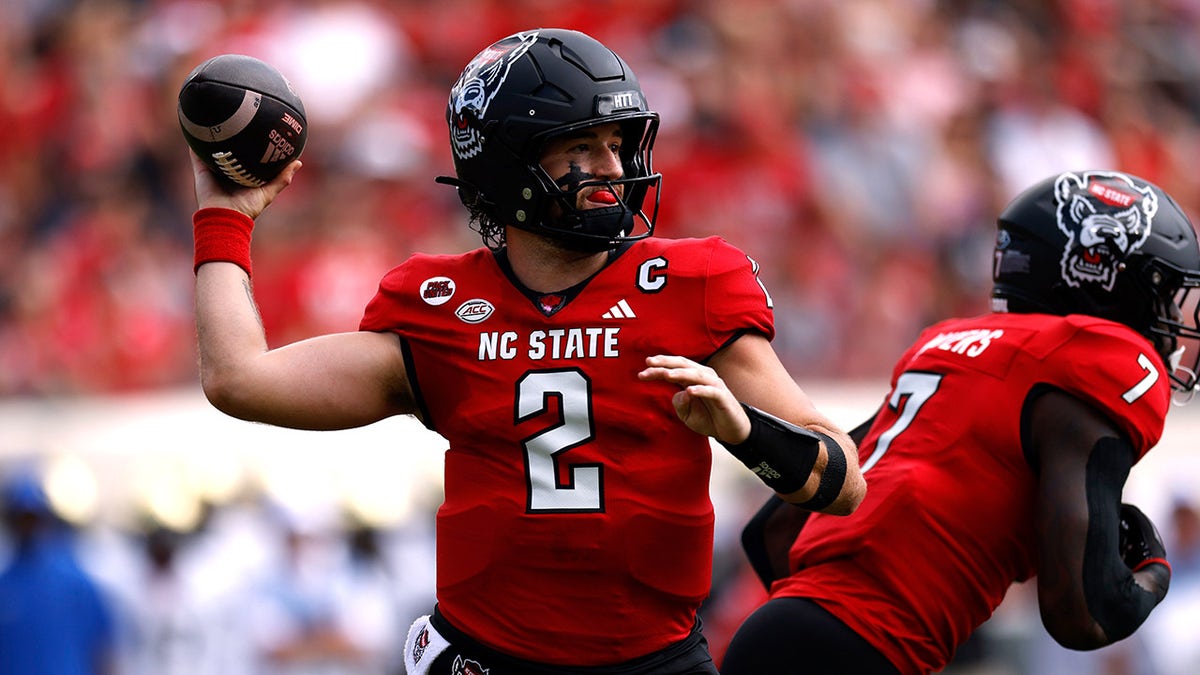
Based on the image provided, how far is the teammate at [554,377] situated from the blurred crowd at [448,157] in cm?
654

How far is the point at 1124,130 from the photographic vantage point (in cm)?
1301

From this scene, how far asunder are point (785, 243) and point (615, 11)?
2.42 m

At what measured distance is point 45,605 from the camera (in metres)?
8.45

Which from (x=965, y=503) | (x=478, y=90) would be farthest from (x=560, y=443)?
(x=965, y=503)

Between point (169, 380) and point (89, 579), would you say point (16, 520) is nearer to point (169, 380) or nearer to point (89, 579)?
point (89, 579)

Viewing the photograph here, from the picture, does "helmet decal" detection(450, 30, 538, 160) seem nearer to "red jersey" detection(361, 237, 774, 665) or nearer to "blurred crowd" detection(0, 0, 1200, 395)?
"red jersey" detection(361, 237, 774, 665)

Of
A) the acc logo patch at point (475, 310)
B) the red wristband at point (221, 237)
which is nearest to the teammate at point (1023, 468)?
the acc logo patch at point (475, 310)

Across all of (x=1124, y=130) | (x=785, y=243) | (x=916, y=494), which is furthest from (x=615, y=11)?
(x=916, y=494)

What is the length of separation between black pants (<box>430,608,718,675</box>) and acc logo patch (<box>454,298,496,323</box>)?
0.67 meters

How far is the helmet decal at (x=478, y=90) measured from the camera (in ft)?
13.0

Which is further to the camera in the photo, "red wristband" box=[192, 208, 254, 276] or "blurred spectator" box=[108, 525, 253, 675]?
"blurred spectator" box=[108, 525, 253, 675]

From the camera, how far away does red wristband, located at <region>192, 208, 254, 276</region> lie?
155 inches

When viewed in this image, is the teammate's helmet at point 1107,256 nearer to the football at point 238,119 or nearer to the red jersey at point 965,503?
the red jersey at point 965,503

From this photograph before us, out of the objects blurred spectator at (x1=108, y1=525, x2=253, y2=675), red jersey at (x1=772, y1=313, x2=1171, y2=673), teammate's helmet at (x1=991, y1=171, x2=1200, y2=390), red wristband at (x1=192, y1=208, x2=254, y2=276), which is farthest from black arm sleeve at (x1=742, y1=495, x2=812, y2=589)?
blurred spectator at (x1=108, y1=525, x2=253, y2=675)
